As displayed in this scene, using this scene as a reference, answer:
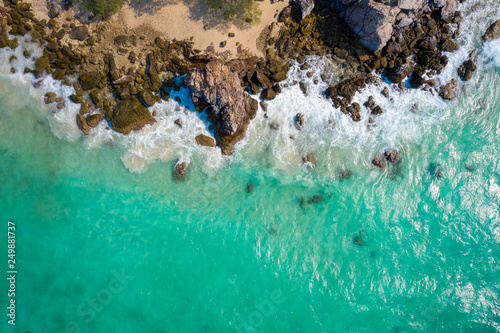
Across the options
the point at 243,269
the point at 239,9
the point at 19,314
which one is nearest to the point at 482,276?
the point at 243,269

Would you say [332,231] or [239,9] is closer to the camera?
[239,9]

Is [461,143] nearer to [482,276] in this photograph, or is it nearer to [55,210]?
[482,276]

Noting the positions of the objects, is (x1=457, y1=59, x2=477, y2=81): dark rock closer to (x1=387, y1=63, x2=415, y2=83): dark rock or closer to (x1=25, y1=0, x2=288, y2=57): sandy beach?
(x1=387, y1=63, x2=415, y2=83): dark rock

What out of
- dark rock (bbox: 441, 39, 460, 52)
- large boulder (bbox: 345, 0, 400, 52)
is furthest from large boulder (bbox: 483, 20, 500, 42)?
large boulder (bbox: 345, 0, 400, 52)

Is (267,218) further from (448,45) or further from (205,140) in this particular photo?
(448,45)

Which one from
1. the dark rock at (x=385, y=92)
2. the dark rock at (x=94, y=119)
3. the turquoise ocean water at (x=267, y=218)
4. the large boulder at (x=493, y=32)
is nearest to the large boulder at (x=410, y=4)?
the turquoise ocean water at (x=267, y=218)

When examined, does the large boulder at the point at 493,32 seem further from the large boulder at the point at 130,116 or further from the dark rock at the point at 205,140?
the large boulder at the point at 130,116
